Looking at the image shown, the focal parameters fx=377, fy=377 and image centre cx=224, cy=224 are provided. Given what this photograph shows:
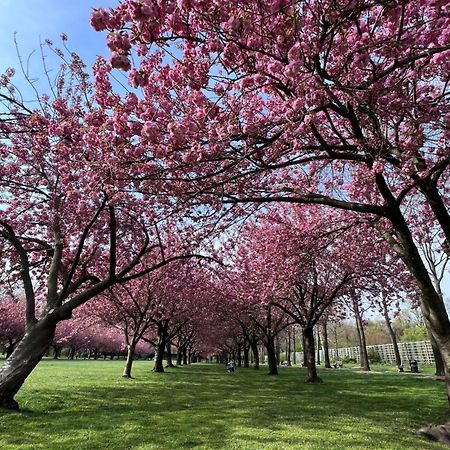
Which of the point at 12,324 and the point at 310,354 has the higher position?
the point at 12,324

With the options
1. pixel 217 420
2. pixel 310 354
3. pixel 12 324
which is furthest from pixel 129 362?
pixel 12 324

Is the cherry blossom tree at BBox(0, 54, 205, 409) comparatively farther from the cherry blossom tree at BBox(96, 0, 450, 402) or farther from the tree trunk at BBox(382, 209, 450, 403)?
the tree trunk at BBox(382, 209, 450, 403)

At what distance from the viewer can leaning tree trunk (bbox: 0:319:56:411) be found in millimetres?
9152

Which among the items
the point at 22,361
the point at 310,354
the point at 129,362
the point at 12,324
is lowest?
the point at 22,361

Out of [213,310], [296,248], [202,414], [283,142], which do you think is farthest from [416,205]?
[213,310]

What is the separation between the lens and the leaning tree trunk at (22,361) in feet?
30.0

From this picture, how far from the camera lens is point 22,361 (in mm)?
9383

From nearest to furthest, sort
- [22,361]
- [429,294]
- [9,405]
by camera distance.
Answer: [429,294] → [9,405] → [22,361]

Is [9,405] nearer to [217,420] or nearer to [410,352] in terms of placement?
[217,420]

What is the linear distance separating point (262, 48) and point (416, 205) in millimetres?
11479

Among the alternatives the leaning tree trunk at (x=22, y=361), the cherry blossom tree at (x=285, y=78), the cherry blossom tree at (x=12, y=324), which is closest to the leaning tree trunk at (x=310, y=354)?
the cherry blossom tree at (x=285, y=78)

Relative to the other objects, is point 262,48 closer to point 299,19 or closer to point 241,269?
point 299,19

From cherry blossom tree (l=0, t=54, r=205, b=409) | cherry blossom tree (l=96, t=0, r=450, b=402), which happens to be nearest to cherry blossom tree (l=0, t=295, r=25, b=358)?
cherry blossom tree (l=0, t=54, r=205, b=409)

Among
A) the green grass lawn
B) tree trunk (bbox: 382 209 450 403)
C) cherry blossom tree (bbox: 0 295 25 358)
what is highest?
cherry blossom tree (bbox: 0 295 25 358)
